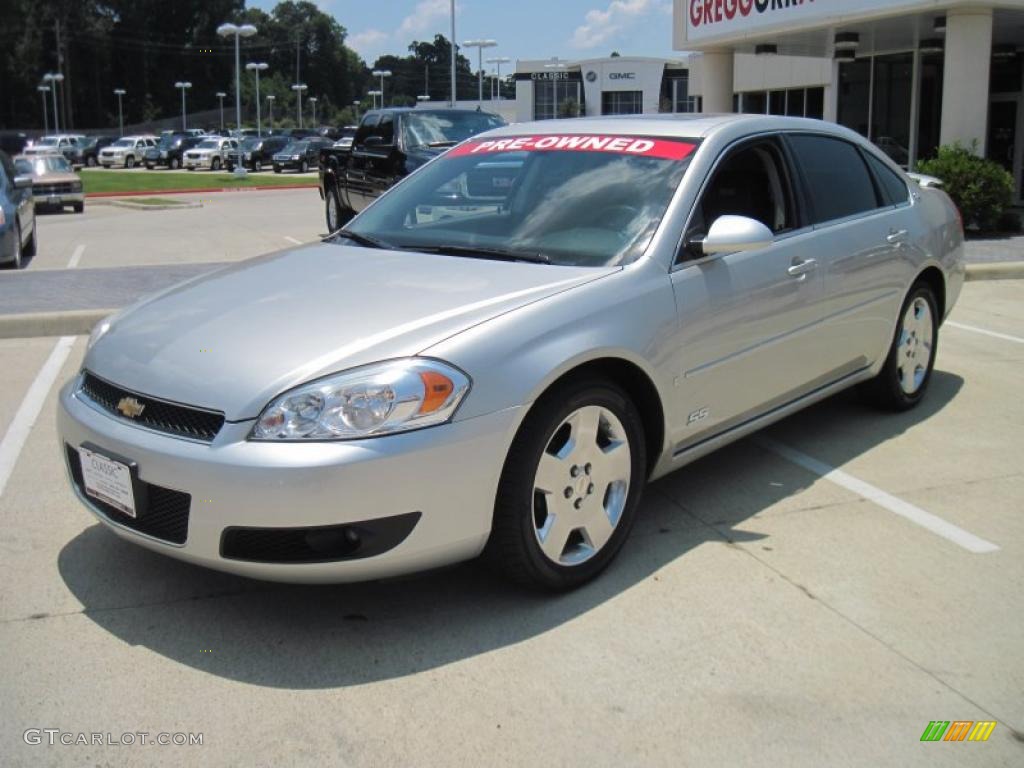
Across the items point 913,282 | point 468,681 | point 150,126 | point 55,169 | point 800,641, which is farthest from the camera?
point 150,126

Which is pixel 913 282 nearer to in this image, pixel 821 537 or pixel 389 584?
pixel 821 537

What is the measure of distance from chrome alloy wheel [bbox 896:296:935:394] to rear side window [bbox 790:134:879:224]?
2.31 feet

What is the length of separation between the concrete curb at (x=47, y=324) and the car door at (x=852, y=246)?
5574 millimetres

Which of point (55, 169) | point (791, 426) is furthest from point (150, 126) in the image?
point (791, 426)

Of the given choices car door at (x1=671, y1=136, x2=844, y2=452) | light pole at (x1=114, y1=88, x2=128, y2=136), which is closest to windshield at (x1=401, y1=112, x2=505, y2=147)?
car door at (x1=671, y1=136, x2=844, y2=452)

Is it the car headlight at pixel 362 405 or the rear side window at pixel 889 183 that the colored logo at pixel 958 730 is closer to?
the car headlight at pixel 362 405

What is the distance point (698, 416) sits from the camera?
4.11 meters

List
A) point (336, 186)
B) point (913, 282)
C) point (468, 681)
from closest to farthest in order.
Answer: point (468, 681), point (913, 282), point (336, 186)

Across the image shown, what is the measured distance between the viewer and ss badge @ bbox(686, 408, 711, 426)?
407 centimetres

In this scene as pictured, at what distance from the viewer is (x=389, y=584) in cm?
375

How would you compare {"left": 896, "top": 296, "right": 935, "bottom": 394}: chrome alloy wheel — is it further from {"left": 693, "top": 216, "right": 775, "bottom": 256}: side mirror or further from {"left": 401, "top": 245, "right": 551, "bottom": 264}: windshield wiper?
{"left": 401, "top": 245, "right": 551, "bottom": 264}: windshield wiper

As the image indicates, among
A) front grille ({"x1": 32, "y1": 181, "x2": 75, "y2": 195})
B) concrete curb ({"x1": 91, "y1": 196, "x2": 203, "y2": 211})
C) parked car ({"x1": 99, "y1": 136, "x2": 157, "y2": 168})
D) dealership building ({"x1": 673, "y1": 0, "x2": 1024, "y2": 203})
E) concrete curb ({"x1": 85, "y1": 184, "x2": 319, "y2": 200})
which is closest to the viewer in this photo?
dealership building ({"x1": 673, "y1": 0, "x2": 1024, "y2": 203})

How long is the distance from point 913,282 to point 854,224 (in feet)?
2.52

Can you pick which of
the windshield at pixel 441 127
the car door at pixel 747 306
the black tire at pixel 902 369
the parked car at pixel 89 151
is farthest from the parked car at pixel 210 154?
the car door at pixel 747 306
